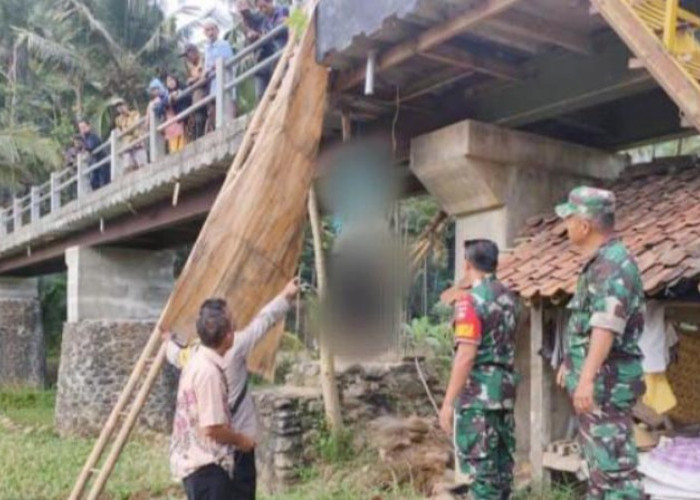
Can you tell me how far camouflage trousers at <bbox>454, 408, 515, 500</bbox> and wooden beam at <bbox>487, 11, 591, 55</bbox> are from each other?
2.36 m

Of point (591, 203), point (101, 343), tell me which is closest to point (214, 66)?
point (591, 203)

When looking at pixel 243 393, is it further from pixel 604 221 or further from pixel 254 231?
pixel 604 221

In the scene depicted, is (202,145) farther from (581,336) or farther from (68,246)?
(68,246)

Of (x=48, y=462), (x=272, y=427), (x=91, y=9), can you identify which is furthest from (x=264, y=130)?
(x=91, y=9)

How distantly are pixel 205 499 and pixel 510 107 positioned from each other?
4.01 metres

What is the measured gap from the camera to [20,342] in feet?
69.5

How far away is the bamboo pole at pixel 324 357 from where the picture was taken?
24.9ft

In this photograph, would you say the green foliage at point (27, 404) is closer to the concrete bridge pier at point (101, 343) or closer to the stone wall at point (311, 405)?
the concrete bridge pier at point (101, 343)

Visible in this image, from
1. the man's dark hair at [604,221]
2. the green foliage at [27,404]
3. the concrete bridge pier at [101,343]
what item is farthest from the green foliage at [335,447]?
the green foliage at [27,404]

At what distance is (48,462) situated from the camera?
10.9m

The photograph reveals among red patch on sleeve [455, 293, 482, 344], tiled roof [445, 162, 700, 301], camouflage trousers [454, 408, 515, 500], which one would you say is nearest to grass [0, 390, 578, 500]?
camouflage trousers [454, 408, 515, 500]

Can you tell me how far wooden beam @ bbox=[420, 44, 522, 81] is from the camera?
5.46m

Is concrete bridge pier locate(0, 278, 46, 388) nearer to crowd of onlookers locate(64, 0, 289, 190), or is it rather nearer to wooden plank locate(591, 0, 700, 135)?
crowd of onlookers locate(64, 0, 289, 190)

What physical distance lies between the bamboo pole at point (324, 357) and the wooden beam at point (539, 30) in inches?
116
